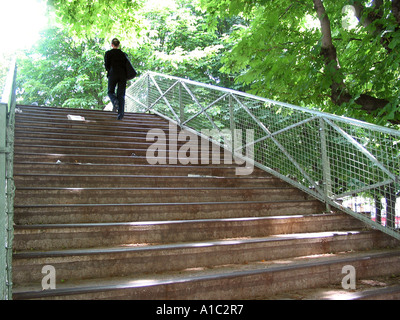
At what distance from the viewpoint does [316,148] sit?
15.5 ft

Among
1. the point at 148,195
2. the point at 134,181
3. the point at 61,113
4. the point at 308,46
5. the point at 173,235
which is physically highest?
the point at 308,46

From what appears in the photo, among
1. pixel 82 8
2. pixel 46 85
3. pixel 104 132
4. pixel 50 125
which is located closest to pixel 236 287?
pixel 104 132

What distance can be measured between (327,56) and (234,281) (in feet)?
12.2

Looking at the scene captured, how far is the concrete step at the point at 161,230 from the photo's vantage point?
3.03 m

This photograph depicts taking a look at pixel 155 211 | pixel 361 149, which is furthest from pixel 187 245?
pixel 361 149

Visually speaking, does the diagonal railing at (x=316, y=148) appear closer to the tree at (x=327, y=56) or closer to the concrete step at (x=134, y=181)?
the concrete step at (x=134, y=181)

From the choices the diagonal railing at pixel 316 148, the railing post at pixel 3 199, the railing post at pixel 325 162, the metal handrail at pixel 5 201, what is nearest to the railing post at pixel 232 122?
the diagonal railing at pixel 316 148

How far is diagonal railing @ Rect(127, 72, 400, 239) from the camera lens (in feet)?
12.9

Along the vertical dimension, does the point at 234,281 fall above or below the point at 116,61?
below

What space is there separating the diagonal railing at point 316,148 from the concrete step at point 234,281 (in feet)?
2.51

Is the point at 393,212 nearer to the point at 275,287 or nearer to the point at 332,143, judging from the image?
the point at 332,143

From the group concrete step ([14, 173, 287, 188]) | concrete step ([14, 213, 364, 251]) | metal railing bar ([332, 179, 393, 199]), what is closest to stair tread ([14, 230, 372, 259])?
concrete step ([14, 213, 364, 251])

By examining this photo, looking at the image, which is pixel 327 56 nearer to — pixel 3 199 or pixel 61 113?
pixel 3 199
